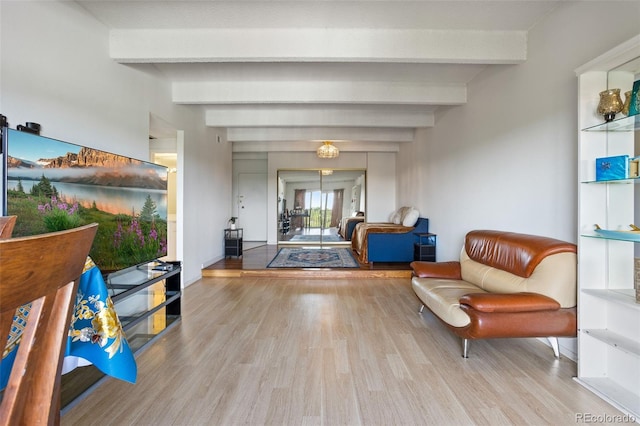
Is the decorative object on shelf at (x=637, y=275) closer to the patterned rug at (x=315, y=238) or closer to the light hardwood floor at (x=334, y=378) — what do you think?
the light hardwood floor at (x=334, y=378)

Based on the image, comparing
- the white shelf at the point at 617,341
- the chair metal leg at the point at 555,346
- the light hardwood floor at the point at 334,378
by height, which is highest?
the white shelf at the point at 617,341

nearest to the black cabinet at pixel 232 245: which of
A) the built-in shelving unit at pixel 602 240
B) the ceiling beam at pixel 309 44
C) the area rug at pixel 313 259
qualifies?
the area rug at pixel 313 259

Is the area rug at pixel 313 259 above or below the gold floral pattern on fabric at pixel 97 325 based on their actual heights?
below

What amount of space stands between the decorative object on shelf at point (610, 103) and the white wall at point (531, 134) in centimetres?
40

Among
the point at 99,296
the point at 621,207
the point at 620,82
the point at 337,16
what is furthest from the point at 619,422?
the point at 337,16

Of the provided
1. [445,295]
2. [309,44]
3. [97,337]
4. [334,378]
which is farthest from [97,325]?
[309,44]

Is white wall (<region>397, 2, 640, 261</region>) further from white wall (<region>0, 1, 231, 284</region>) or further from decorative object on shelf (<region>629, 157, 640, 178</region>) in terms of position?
white wall (<region>0, 1, 231, 284</region>)

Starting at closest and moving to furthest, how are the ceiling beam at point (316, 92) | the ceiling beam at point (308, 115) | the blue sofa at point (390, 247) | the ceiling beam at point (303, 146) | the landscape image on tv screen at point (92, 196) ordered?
the landscape image on tv screen at point (92, 196) → the ceiling beam at point (316, 92) → the ceiling beam at point (308, 115) → the blue sofa at point (390, 247) → the ceiling beam at point (303, 146)

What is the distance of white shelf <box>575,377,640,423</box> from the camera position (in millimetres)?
1686

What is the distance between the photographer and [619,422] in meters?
1.62

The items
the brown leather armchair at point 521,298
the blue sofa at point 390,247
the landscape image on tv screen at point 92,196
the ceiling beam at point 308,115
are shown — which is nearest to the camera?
the landscape image on tv screen at point 92,196

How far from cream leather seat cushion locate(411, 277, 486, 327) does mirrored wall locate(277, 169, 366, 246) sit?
496 cm

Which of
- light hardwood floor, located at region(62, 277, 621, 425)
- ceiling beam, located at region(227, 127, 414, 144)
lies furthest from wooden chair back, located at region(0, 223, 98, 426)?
ceiling beam, located at region(227, 127, 414, 144)

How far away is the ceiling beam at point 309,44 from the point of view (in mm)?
2682
